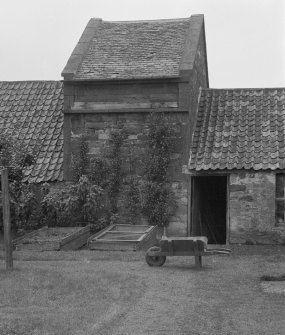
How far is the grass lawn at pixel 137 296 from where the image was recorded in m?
7.28

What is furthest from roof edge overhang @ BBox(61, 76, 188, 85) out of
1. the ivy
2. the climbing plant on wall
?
the ivy

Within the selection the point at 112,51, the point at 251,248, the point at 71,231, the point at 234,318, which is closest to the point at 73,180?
the point at 71,231

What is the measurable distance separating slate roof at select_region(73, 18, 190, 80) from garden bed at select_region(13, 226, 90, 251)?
4.70 meters

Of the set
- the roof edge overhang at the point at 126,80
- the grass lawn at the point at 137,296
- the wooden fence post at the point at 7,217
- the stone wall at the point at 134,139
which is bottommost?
the grass lawn at the point at 137,296

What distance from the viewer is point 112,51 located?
18.2 meters

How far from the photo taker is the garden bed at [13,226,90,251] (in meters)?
14.2

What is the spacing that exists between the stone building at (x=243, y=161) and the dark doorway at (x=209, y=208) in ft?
0.11

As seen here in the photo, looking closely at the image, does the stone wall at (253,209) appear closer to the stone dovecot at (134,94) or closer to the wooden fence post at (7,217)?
the stone dovecot at (134,94)

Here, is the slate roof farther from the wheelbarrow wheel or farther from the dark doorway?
the wheelbarrow wheel

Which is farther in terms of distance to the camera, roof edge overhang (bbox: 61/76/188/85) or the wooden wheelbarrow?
roof edge overhang (bbox: 61/76/188/85)

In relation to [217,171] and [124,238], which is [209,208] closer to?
[217,171]

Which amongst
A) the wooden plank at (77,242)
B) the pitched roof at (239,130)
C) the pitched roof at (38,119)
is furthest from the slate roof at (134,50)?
the wooden plank at (77,242)

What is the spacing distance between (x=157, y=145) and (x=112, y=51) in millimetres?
3877

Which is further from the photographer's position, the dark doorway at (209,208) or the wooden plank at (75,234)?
the dark doorway at (209,208)
